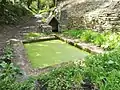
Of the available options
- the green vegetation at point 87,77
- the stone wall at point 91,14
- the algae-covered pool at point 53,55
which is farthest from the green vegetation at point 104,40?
the green vegetation at point 87,77

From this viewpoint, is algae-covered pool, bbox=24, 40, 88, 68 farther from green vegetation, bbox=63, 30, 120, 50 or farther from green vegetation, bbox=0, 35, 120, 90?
green vegetation, bbox=0, 35, 120, 90

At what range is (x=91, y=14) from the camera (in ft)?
36.8

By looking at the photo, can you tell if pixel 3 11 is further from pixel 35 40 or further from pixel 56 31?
pixel 35 40

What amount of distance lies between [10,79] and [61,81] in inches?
41.2

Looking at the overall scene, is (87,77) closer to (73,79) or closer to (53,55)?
(73,79)

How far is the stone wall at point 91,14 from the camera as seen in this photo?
970 centimetres

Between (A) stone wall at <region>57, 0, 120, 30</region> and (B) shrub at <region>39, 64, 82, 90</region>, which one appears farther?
(A) stone wall at <region>57, 0, 120, 30</region>

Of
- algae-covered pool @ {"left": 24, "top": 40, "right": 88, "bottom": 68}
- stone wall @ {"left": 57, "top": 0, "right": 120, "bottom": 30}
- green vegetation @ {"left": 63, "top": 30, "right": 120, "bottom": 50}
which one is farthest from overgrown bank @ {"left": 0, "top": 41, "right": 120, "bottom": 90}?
stone wall @ {"left": 57, "top": 0, "right": 120, "bottom": 30}

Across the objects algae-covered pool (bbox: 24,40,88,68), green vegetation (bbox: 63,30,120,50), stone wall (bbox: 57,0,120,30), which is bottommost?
algae-covered pool (bbox: 24,40,88,68)

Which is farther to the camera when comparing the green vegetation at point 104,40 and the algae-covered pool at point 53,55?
the green vegetation at point 104,40

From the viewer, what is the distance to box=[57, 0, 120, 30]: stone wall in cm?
970

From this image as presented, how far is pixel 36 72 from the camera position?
515 cm

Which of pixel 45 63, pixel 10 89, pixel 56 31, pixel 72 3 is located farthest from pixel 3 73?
pixel 72 3

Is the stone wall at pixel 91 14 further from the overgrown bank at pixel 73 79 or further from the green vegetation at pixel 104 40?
the overgrown bank at pixel 73 79
